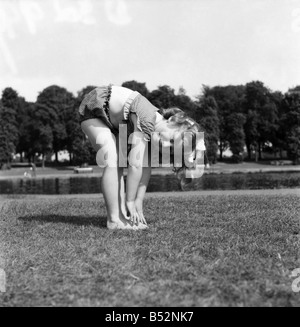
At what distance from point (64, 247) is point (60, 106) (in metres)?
55.7

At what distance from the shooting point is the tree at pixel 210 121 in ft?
149

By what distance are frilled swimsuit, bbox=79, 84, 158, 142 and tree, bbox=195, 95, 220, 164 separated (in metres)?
40.7

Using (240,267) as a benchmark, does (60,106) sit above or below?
above


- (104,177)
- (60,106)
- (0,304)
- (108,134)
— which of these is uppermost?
(60,106)

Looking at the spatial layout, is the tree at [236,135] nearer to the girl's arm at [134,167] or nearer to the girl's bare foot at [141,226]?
the girl's bare foot at [141,226]

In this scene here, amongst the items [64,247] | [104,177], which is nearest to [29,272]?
[64,247]

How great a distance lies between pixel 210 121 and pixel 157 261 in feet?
146

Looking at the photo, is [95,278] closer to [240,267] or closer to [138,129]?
[240,267]

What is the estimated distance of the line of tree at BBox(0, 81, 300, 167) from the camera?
49156 millimetres

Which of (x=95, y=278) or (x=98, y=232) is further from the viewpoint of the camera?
(x=98, y=232)

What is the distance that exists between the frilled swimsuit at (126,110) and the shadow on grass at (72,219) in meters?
1.08

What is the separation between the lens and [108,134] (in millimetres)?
4656

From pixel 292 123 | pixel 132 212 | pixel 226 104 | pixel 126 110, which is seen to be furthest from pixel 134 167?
pixel 226 104

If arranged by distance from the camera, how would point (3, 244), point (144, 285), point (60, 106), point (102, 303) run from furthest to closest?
1. point (60, 106)
2. point (3, 244)
3. point (144, 285)
4. point (102, 303)
